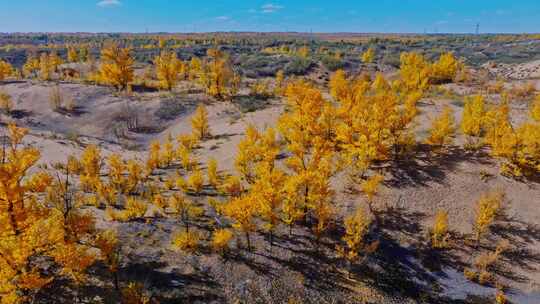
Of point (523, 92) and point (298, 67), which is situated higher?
point (298, 67)

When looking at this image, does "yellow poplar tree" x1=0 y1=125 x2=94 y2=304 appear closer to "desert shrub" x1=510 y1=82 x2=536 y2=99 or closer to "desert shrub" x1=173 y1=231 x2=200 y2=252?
"desert shrub" x1=173 y1=231 x2=200 y2=252

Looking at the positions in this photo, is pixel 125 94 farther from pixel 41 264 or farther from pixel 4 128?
pixel 41 264

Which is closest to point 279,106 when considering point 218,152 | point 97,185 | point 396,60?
point 218,152

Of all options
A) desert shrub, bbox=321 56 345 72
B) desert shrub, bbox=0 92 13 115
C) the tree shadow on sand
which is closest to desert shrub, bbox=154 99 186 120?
desert shrub, bbox=0 92 13 115

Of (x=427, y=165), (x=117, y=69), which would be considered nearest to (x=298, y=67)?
(x=117, y=69)

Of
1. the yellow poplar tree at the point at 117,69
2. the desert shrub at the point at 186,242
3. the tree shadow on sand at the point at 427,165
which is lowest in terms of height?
the desert shrub at the point at 186,242

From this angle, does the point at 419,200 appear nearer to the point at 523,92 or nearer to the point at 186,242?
the point at 186,242

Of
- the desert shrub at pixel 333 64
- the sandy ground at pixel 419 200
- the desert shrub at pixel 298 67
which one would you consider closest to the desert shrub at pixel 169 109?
the sandy ground at pixel 419 200

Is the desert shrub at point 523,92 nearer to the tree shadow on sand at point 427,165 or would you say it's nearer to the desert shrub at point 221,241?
the tree shadow on sand at point 427,165
